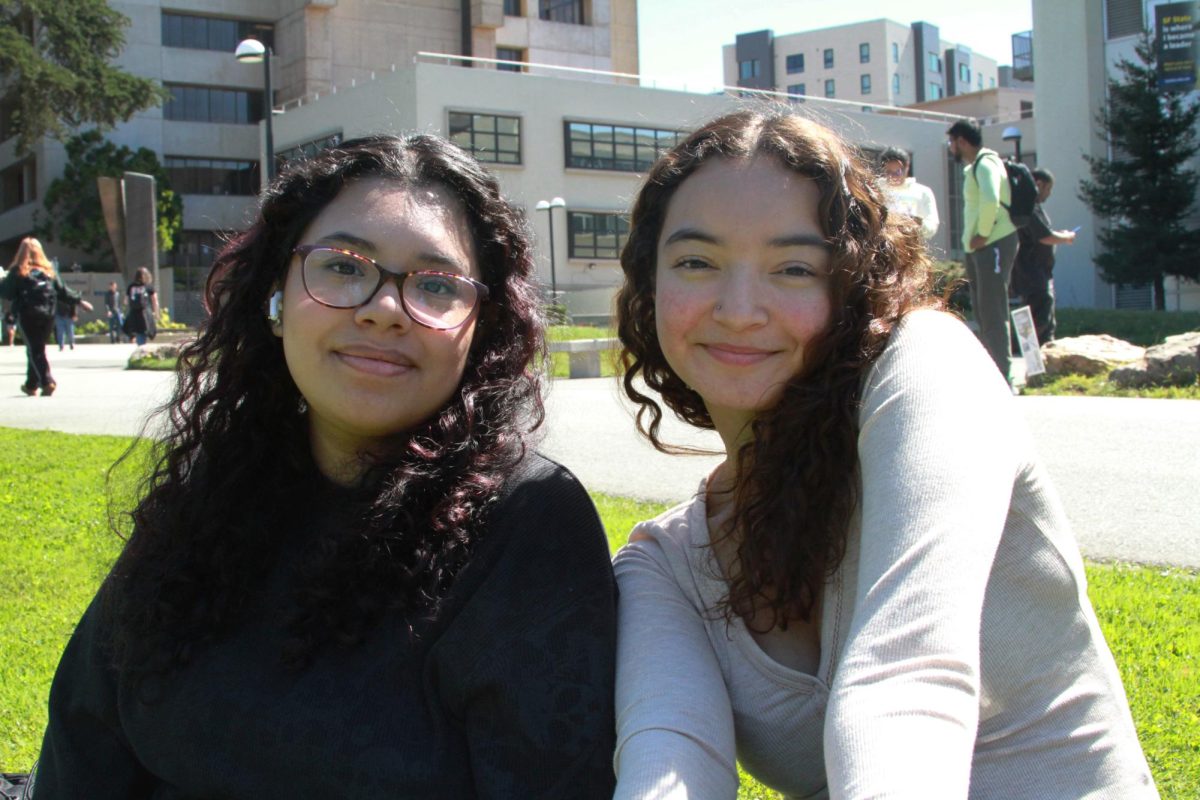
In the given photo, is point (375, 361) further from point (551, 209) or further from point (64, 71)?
point (64, 71)

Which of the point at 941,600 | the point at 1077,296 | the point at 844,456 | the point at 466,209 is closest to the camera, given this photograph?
the point at 941,600

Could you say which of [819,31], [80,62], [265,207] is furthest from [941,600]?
[819,31]

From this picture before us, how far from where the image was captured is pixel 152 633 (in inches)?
77.0

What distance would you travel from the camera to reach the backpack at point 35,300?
13.2 meters

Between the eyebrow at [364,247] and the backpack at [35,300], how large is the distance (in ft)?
41.0

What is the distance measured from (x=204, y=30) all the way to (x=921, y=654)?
5641 cm

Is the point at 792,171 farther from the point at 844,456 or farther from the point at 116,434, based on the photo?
the point at 116,434

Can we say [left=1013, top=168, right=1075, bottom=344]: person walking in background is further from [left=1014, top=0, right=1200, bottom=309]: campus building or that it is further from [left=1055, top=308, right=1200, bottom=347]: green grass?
[left=1014, top=0, right=1200, bottom=309]: campus building

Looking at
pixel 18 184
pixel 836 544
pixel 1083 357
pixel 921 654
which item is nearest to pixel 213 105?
pixel 18 184

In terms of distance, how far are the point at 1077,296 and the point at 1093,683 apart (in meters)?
37.1

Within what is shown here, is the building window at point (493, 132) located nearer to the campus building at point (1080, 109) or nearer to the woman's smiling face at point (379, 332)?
the campus building at point (1080, 109)

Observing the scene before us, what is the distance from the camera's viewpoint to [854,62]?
339ft

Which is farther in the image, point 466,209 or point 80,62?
point 80,62

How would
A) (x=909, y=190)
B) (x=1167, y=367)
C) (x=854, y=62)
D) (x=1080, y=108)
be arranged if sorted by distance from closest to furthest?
1. (x=909, y=190)
2. (x=1167, y=367)
3. (x=1080, y=108)
4. (x=854, y=62)
